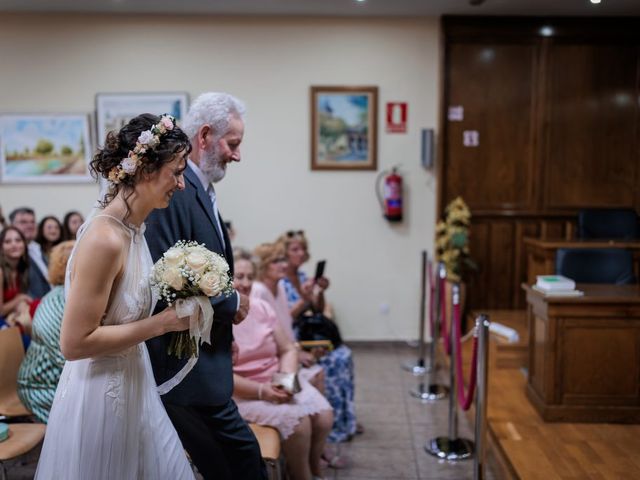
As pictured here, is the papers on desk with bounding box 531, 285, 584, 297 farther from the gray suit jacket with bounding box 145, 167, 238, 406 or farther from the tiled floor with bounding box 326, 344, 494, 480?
the gray suit jacket with bounding box 145, 167, 238, 406

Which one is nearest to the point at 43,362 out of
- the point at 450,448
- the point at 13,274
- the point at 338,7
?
the point at 13,274

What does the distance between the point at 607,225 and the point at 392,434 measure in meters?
3.15

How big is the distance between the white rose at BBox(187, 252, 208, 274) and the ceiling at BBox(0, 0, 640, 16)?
169 inches

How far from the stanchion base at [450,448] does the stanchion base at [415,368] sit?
147cm

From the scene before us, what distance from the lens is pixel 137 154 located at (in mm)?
1673

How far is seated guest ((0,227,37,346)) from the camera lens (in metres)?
4.23

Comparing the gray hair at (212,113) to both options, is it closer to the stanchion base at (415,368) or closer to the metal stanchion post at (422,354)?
the metal stanchion post at (422,354)

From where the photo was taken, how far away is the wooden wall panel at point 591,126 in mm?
6070

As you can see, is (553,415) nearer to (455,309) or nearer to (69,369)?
(455,309)

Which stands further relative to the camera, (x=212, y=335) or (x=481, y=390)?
(x=481, y=390)

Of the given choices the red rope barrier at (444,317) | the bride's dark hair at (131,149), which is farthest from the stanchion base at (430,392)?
the bride's dark hair at (131,149)

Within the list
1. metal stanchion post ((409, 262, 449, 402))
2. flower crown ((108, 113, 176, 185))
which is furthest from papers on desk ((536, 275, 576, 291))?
flower crown ((108, 113, 176, 185))

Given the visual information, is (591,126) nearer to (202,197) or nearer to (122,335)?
(202,197)

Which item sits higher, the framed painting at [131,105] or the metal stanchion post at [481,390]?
the framed painting at [131,105]
